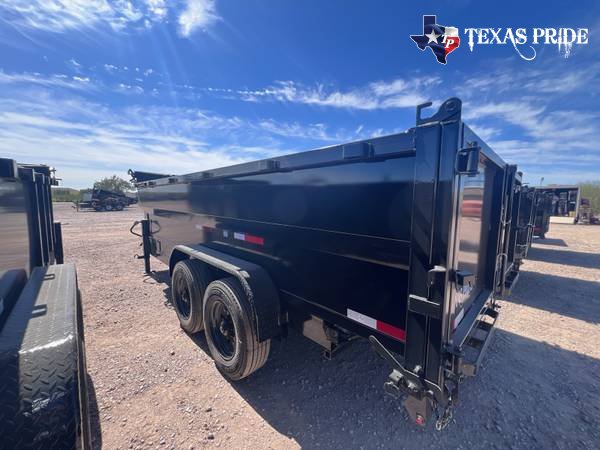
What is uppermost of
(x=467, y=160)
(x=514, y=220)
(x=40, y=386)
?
(x=467, y=160)

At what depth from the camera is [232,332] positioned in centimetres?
290

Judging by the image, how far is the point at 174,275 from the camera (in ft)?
12.6

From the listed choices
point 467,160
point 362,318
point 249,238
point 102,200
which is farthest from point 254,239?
point 102,200

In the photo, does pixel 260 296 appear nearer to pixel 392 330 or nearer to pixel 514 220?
pixel 392 330

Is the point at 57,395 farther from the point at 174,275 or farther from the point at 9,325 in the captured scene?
the point at 174,275

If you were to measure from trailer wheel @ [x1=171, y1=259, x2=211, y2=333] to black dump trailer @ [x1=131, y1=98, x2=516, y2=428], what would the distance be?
0.08 ft

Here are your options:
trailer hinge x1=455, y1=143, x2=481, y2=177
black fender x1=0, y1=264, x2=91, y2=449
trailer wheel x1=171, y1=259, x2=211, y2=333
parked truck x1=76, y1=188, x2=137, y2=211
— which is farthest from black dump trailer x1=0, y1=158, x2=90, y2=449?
parked truck x1=76, y1=188, x2=137, y2=211

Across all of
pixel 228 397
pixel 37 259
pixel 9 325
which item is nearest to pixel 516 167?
pixel 228 397

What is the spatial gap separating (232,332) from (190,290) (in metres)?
0.90

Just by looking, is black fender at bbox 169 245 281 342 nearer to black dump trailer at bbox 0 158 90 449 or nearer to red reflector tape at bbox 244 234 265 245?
red reflector tape at bbox 244 234 265 245

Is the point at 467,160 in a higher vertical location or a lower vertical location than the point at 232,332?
higher

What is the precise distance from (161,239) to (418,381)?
5245 mm

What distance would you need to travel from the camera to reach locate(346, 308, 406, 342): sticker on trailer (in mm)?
1775

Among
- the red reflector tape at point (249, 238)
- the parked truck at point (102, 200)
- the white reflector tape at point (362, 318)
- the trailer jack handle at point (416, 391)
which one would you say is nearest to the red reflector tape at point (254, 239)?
the red reflector tape at point (249, 238)
